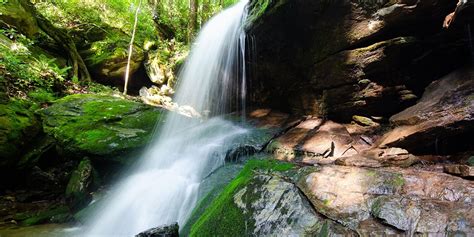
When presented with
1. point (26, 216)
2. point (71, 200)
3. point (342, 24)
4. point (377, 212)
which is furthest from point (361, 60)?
point (26, 216)

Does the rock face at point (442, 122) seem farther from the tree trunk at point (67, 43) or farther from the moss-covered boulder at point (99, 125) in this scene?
the tree trunk at point (67, 43)

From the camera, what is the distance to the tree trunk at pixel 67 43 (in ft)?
36.6

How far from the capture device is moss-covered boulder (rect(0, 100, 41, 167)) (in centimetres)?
603

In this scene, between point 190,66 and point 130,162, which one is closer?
point 130,162

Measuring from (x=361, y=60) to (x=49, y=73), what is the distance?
9832mm

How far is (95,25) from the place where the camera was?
13.1m

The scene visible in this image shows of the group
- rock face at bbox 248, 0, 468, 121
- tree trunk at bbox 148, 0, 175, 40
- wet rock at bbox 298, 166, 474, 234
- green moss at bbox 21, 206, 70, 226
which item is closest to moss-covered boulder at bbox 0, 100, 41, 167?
green moss at bbox 21, 206, 70, 226

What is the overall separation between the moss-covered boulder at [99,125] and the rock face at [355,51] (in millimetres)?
4132

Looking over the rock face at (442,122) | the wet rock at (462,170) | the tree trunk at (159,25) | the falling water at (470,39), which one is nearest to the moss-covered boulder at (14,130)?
the rock face at (442,122)

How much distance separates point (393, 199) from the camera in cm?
280

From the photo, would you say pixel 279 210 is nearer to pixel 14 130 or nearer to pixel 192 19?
pixel 14 130

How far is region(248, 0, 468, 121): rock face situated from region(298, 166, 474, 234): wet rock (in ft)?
10.5

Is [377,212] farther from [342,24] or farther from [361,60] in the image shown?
[342,24]

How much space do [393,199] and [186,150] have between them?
5.62 metres
